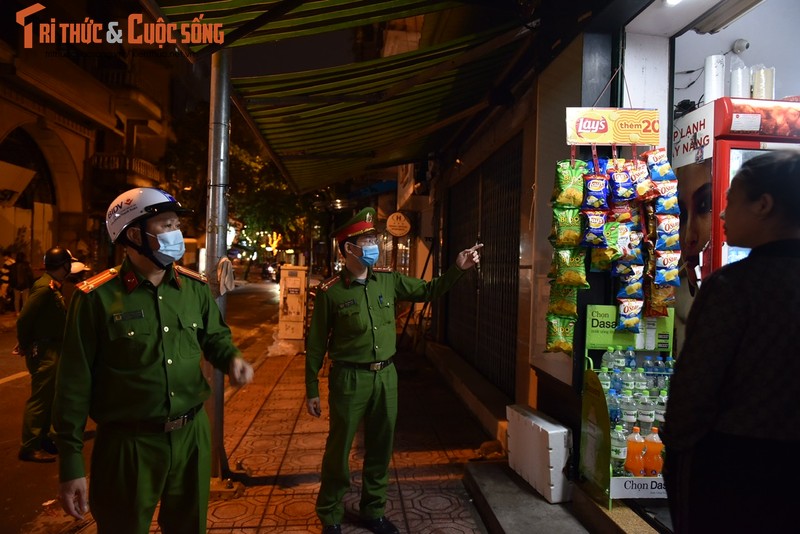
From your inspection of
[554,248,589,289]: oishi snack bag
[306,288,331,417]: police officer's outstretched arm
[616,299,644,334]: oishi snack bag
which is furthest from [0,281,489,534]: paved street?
[554,248,589,289]: oishi snack bag

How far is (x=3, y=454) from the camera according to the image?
5.25 metres

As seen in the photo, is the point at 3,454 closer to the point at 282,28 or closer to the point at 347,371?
the point at 347,371

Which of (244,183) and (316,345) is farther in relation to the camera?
(244,183)

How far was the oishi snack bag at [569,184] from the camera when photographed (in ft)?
11.4

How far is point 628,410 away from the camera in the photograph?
3.43 meters

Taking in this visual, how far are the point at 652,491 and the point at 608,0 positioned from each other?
3.48 metres

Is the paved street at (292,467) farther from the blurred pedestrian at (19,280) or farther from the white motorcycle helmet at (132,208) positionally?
the blurred pedestrian at (19,280)

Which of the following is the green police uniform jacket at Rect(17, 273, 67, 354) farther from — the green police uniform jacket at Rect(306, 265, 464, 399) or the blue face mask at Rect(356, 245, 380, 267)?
the blue face mask at Rect(356, 245, 380, 267)

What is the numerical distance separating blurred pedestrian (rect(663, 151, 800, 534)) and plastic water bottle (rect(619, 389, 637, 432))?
1.63 meters

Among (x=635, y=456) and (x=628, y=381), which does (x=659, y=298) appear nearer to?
(x=628, y=381)

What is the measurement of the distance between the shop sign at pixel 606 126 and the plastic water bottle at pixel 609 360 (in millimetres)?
1533

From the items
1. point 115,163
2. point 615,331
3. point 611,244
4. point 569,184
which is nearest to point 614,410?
point 615,331

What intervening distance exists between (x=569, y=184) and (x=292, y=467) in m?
3.71

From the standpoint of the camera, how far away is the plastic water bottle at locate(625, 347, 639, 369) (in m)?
3.68
